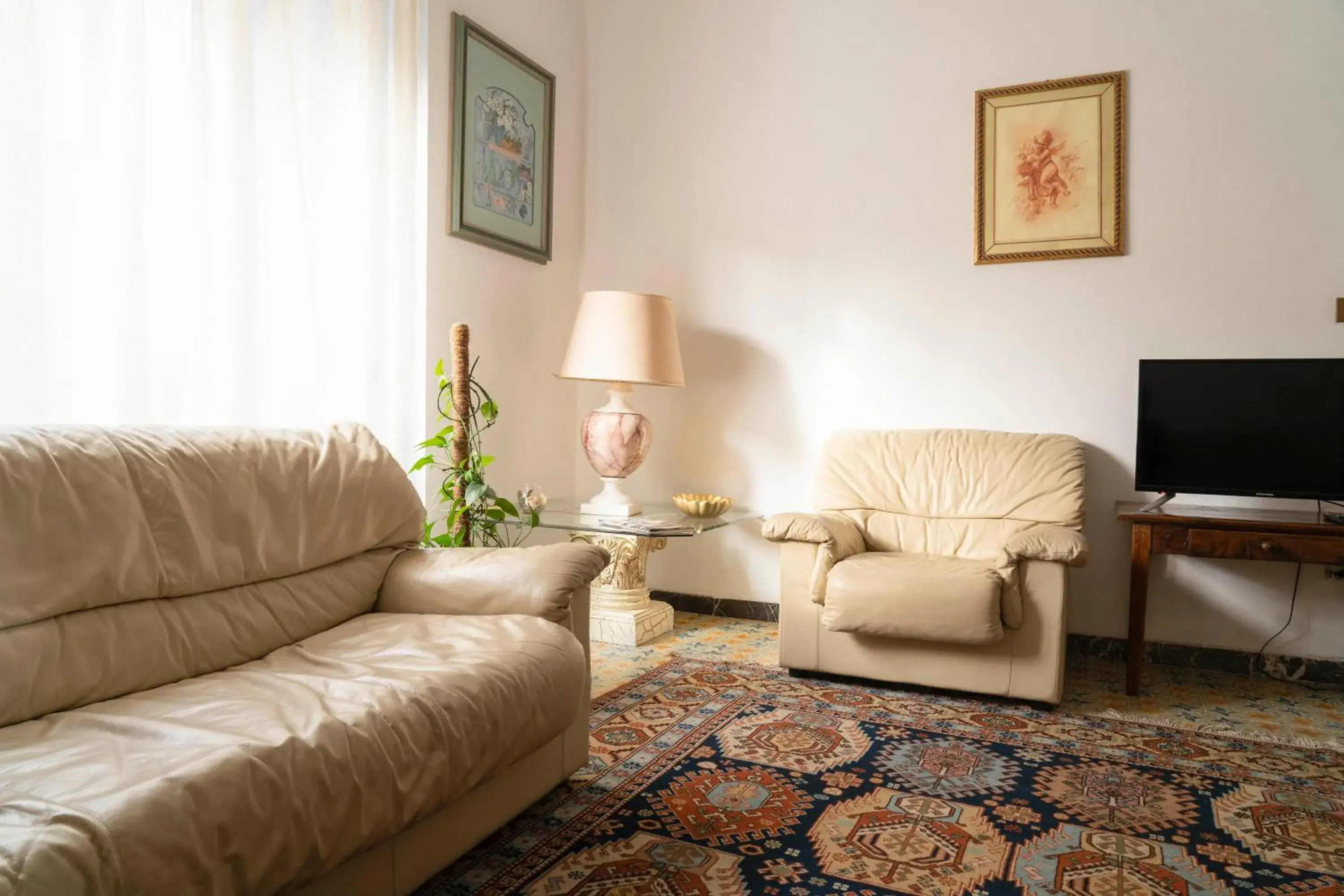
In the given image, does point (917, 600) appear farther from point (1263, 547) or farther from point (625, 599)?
point (625, 599)

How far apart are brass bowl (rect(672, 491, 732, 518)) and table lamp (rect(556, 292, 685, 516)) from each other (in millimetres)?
185

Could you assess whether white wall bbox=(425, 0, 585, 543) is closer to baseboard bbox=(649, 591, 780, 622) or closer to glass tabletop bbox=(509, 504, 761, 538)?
glass tabletop bbox=(509, 504, 761, 538)

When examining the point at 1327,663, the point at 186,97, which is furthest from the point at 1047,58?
the point at 186,97

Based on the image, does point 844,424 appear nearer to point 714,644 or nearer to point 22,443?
point 714,644

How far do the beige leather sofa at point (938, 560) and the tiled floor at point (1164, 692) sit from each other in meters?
0.30

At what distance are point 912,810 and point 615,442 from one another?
2056mm

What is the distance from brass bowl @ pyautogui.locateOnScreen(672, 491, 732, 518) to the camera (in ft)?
12.2

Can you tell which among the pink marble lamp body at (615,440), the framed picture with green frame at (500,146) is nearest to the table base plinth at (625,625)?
the pink marble lamp body at (615,440)

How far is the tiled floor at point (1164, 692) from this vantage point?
2.86m

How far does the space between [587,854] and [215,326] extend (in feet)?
5.72

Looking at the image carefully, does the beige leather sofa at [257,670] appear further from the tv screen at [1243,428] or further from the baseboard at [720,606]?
the tv screen at [1243,428]

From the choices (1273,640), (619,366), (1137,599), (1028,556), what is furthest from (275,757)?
(1273,640)

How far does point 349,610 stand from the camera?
2270 millimetres

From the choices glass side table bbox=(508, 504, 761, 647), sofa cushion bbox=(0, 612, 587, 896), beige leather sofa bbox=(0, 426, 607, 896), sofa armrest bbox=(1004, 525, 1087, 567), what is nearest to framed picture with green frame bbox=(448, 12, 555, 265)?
glass side table bbox=(508, 504, 761, 647)
